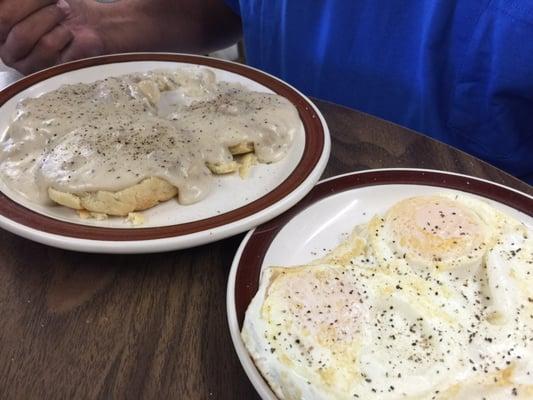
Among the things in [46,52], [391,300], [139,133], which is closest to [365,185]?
[391,300]

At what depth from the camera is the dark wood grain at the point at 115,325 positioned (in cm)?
83

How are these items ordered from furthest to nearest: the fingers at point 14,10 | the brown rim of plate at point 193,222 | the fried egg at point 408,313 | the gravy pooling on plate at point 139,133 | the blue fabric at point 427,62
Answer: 1. the fingers at point 14,10
2. the blue fabric at point 427,62
3. the gravy pooling on plate at point 139,133
4. the brown rim of plate at point 193,222
5. the fried egg at point 408,313

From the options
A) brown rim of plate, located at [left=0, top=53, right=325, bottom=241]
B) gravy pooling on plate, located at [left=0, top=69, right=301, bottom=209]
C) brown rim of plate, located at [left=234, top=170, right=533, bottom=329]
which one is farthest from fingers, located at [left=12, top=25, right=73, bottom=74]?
brown rim of plate, located at [left=234, top=170, right=533, bottom=329]

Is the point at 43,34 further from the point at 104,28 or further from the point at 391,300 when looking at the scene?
the point at 391,300

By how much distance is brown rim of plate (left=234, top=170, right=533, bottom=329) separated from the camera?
1003mm

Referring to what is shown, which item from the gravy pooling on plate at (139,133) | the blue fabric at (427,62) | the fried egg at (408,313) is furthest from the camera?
the blue fabric at (427,62)

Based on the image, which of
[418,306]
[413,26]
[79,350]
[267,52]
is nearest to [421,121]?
[413,26]

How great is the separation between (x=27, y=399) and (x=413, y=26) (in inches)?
53.3

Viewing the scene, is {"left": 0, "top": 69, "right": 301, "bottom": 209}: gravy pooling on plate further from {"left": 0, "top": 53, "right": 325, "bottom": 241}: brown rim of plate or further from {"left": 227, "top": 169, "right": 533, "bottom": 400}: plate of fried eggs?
{"left": 227, "top": 169, "right": 533, "bottom": 400}: plate of fried eggs

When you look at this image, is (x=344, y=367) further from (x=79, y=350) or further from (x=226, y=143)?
(x=226, y=143)

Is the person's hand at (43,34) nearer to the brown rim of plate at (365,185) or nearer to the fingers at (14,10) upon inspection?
the fingers at (14,10)

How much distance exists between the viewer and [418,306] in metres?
0.86

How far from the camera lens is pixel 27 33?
1.70 metres

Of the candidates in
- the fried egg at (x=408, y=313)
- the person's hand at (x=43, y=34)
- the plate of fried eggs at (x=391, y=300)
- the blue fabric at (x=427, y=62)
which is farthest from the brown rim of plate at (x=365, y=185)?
the person's hand at (x=43, y=34)
